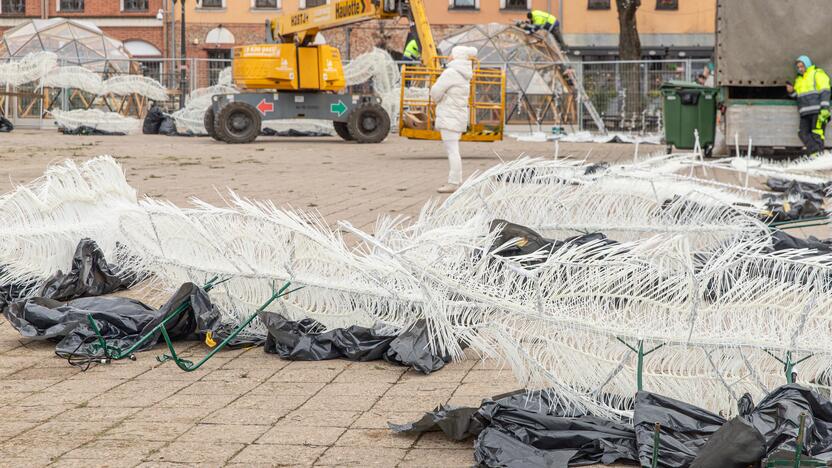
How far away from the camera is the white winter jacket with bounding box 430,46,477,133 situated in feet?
44.4

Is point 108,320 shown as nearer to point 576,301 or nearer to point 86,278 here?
point 86,278

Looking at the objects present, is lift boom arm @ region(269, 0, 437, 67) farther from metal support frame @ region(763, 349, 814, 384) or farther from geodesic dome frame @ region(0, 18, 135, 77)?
metal support frame @ region(763, 349, 814, 384)

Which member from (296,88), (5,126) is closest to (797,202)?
(296,88)

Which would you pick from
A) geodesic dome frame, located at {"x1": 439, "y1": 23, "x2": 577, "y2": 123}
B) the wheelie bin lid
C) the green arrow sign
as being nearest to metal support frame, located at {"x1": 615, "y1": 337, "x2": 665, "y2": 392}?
the wheelie bin lid

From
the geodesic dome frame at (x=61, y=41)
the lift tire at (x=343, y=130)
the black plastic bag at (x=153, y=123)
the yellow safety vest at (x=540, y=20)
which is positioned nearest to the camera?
the lift tire at (x=343, y=130)

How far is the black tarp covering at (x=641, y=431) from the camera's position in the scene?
10.3ft

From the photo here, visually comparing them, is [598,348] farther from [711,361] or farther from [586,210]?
[586,210]

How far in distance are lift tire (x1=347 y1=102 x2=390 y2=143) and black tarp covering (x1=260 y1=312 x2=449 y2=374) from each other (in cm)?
2073

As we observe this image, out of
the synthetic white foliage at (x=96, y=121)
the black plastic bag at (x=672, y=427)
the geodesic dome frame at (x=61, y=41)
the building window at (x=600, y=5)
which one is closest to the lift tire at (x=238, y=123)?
the synthetic white foliage at (x=96, y=121)

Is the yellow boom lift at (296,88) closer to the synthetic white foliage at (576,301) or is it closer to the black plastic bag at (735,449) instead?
the synthetic white foliage at (576,301)

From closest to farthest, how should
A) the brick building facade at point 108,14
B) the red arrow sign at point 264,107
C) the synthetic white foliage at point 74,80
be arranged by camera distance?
the red arrow sign at point 264,107 < the synthetic white foliage at point 74,80 < the brick building facade at point 108,14

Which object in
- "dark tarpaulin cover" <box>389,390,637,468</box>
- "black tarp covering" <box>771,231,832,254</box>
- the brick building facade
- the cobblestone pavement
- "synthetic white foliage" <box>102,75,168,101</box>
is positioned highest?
the brick building facade

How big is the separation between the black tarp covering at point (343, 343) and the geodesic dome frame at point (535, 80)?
25748 mm

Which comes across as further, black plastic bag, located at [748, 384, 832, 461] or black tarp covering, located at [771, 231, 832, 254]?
A: black tarp covering, located at [771, 231, 832, 254]
